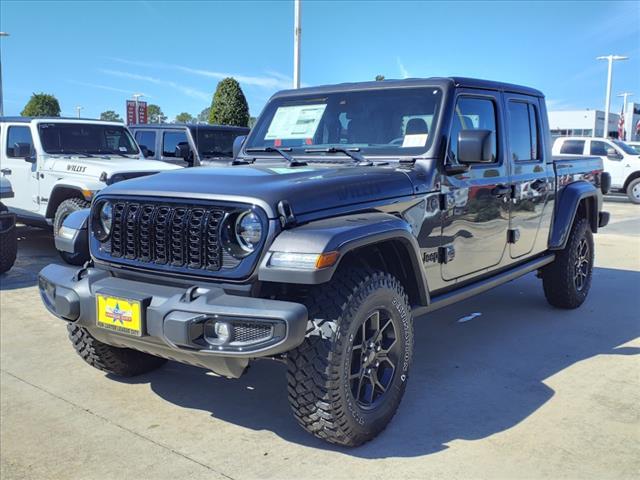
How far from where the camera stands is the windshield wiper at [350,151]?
3.81 meters

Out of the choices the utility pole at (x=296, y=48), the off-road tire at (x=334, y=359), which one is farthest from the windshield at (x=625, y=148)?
the off-road tire at (x=334, y=359)

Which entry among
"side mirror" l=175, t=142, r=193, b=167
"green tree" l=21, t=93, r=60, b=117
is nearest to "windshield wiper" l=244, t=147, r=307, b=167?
"side mirror" l=175, t=142, r=193, b=167

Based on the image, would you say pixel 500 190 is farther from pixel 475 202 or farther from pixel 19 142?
pixel 19 142

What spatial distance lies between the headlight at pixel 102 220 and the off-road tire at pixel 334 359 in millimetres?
1317

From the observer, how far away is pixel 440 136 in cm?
382

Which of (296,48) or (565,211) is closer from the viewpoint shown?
(565,211)

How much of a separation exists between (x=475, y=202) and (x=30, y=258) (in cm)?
627

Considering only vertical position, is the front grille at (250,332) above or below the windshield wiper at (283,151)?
below

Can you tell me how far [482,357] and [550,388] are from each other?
654 millimetres

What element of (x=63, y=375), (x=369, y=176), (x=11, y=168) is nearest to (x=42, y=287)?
(x=63, y=375)

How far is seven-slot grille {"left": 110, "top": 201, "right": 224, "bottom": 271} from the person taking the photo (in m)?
2.95

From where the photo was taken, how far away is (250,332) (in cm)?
271

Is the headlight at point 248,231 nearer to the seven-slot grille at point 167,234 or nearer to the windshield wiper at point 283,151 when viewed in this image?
the seven-slot grille at point 167,234

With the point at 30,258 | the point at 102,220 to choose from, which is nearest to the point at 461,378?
the point at 102,220
